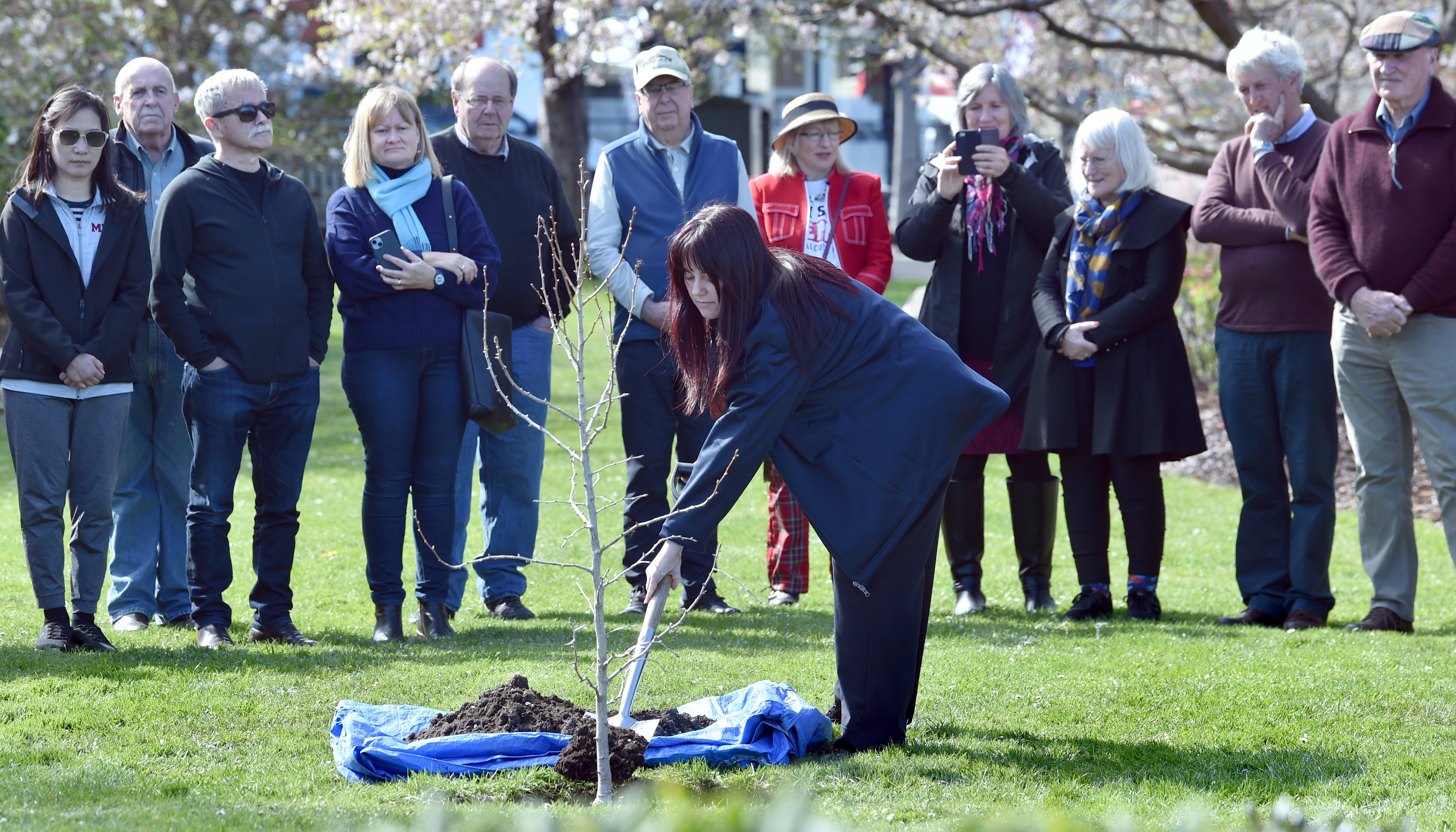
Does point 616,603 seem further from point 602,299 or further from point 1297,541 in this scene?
point 602,299

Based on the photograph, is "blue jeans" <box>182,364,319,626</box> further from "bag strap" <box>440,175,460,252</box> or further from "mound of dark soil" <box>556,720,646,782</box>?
"mound of dark soil" <box>556,720,646,782</box>

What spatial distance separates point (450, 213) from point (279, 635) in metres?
1.87

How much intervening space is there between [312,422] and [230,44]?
15150 mm

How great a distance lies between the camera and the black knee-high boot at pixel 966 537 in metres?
6.77

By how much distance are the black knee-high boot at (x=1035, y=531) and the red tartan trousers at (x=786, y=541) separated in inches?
39.1

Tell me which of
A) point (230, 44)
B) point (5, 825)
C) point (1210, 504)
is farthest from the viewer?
point (230, 44)

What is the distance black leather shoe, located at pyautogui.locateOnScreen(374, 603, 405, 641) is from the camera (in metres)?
6.02

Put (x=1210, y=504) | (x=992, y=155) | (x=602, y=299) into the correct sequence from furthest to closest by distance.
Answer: (x=602, y=299) → (x=1210, y=504) → (x=992, y=155)

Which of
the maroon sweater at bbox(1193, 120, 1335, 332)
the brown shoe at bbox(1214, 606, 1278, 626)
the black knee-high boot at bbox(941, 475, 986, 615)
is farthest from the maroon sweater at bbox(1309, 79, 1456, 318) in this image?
the black knee-high boot at bbox(941, 475, 986, 615)

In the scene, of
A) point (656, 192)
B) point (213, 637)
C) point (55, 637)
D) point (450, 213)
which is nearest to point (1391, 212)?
point (656, 192)

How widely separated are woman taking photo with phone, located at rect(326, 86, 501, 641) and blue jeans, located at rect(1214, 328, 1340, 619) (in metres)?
3.36

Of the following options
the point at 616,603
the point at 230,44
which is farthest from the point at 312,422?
the point at 230,44

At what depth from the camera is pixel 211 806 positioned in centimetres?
388

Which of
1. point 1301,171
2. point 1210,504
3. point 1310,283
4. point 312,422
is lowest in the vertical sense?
point 1210,504
